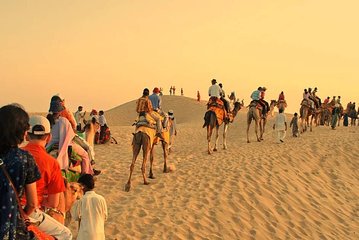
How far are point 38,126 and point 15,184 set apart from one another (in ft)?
3.42

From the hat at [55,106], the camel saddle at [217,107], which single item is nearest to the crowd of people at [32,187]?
the hat at [55,106]

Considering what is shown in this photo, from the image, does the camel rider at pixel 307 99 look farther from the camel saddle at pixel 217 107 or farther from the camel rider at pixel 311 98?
the camel saddle at pixel 217 107

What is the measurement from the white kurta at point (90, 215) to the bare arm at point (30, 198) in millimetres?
2707

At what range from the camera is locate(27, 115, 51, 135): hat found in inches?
169

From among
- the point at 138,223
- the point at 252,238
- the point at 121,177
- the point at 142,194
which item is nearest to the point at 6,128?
the point at 138,223

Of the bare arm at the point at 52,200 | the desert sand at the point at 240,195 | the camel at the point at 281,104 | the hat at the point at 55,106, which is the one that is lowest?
the desert sand at the point at 240,195

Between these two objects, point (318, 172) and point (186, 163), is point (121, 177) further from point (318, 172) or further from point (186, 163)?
point (318, 172)

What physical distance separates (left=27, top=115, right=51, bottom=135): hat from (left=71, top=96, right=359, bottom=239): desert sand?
4.44m

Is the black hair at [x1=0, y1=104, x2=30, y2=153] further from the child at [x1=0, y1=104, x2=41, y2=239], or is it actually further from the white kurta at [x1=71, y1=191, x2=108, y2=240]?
the white kurta at [x1=71, y1=191, x2=108, y2=240]

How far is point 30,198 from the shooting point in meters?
3.54

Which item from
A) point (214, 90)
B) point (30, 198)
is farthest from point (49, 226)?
point (214, 90)

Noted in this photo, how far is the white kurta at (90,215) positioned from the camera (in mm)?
6242

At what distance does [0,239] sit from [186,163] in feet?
38.8

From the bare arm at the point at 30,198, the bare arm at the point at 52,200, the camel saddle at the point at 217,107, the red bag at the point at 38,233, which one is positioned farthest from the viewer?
the camel saddle at the point at 217,107
